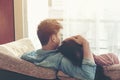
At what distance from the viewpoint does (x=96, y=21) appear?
347 cm

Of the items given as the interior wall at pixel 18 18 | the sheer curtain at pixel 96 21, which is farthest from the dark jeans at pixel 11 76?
the sheer curtain at pixel 96 21

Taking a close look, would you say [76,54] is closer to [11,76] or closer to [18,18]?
[11,76]

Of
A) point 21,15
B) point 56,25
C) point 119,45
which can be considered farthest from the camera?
point 119,45

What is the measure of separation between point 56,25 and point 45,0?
1.99 metres

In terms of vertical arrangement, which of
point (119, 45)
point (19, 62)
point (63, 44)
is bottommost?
point (119, 45)

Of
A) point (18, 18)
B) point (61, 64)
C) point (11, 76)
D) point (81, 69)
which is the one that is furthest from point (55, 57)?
point (18, 18)

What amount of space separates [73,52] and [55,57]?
143 mm

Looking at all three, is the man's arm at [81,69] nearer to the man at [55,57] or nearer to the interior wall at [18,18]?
the man at [55,57]

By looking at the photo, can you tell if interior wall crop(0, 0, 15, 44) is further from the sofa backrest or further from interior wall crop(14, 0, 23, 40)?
the sofa backrest

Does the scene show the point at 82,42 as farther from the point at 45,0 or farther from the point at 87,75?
the point at 45,0

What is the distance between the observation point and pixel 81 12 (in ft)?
11.6

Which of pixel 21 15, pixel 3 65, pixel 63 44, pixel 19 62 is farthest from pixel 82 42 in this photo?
pixel 21 15

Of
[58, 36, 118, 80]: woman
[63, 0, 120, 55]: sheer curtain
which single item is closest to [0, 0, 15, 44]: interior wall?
[63, 0, 120, 55]: sheer curtain

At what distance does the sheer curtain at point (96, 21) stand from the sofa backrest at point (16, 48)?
45.0 inches
